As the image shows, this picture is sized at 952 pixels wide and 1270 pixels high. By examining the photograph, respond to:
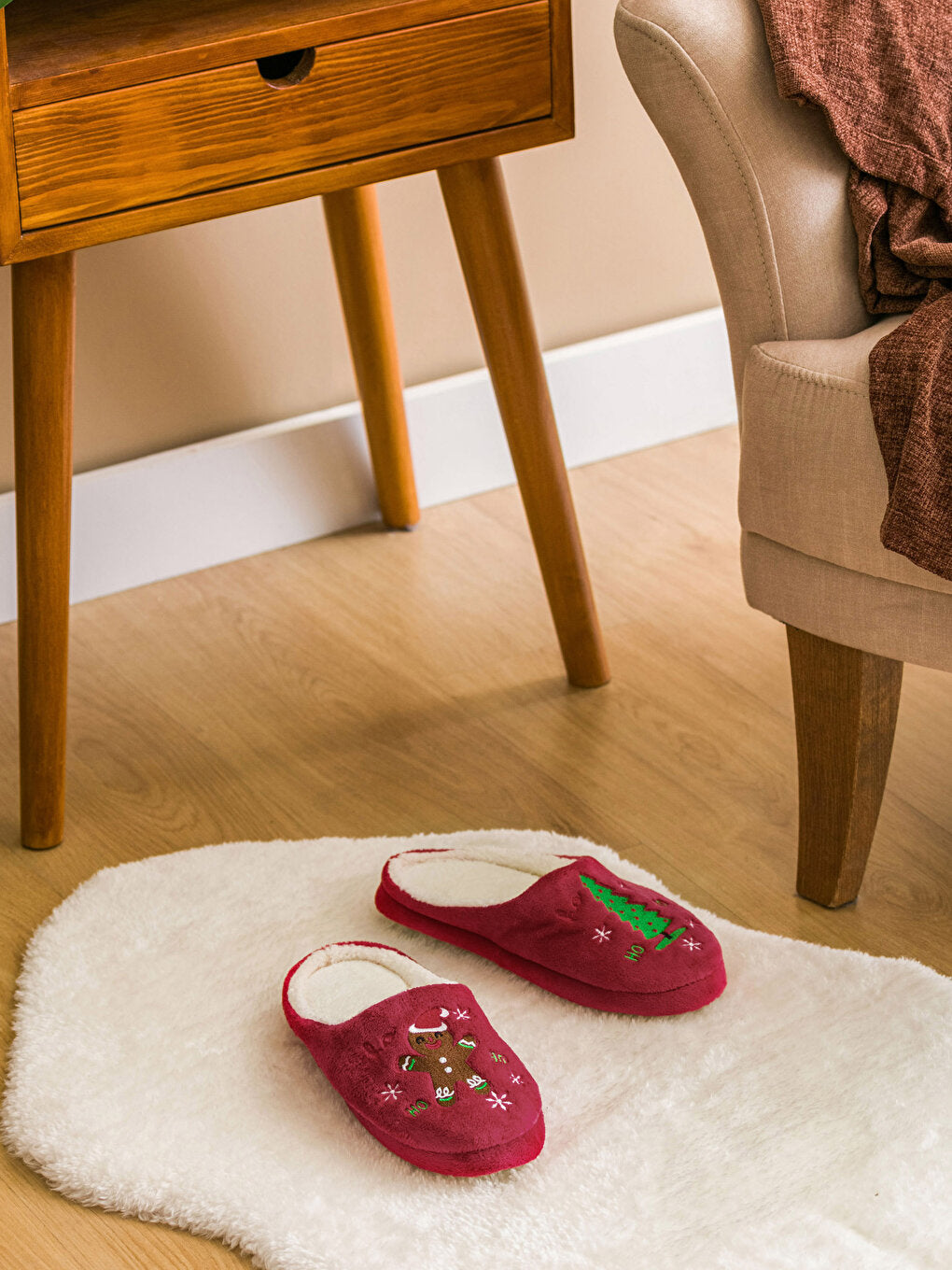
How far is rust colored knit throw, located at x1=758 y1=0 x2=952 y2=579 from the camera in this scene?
0.99 meters

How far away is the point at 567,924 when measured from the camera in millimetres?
1018

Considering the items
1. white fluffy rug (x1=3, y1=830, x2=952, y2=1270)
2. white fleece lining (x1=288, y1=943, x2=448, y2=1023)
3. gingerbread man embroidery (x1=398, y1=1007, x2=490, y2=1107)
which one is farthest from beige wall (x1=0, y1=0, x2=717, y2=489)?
gingerbread man embroidery (x1=398, y1=1007, x2=490, y2=1107)

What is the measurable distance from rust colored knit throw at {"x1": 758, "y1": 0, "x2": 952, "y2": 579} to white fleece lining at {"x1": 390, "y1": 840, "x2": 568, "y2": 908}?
349mm

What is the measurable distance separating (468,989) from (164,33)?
70cm

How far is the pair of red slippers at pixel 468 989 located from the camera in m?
0.88

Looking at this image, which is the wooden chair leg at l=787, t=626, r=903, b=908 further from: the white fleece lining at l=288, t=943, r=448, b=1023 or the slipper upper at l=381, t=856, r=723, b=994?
the white fleece lining at l=288, t=943, r=448, b=1023

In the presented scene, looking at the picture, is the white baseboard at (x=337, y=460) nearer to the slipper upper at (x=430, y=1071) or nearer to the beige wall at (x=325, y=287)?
the beige wall at (x=325, y=287)

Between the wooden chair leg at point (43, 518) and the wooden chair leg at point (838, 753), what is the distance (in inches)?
21.9

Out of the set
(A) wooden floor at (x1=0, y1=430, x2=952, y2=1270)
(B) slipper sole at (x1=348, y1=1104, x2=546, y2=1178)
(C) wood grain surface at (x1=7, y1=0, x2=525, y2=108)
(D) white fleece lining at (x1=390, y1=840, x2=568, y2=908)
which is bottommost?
(A) wooden floor at (x1=0, y1=430, x2=952, y2=1270)

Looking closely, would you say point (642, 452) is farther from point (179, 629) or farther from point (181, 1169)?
point (181, 1169)

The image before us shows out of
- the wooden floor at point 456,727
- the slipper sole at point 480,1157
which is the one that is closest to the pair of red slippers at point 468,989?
the slipper sole at point 480,1157

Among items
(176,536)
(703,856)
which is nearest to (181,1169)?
(703,856)

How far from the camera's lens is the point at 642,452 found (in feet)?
6.17

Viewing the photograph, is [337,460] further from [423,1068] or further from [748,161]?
[423,1068]
